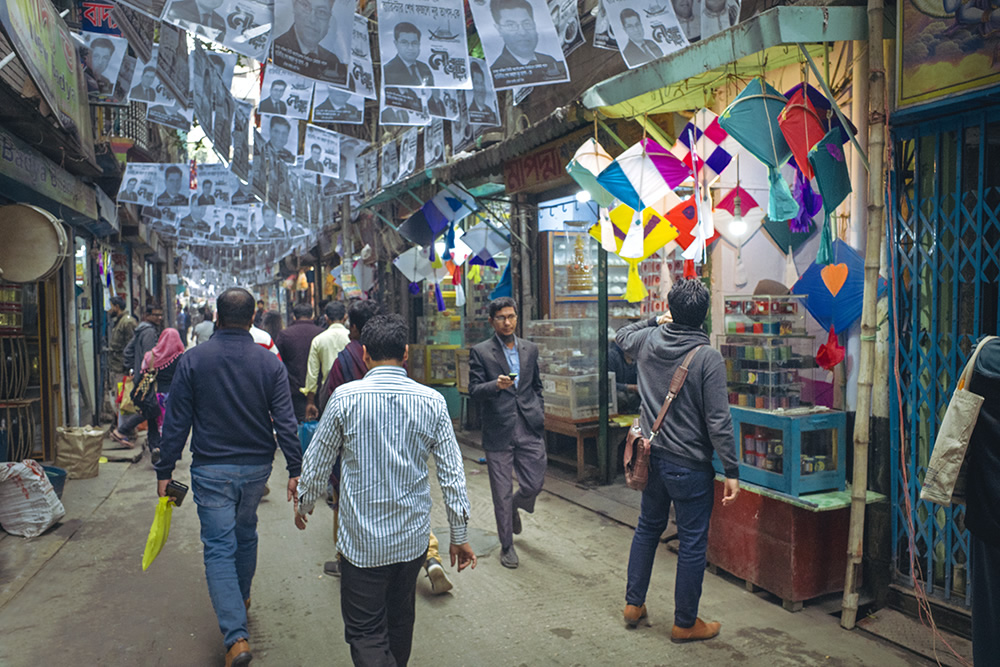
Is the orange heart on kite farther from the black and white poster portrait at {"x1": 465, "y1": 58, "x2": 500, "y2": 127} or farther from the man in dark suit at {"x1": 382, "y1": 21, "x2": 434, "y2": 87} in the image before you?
the black and white poster portrait at {"x1": 465, "y1": 58, "x2": 500, "y2": 127}

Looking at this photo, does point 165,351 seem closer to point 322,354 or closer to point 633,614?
point 322,354

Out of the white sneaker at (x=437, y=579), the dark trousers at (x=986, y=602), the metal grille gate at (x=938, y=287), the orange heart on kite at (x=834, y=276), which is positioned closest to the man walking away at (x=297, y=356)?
the white sneaker at (x=437, y=579)

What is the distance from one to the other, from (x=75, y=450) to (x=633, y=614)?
7109mm

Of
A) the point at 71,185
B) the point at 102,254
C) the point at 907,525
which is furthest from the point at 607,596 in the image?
the point at 102,254

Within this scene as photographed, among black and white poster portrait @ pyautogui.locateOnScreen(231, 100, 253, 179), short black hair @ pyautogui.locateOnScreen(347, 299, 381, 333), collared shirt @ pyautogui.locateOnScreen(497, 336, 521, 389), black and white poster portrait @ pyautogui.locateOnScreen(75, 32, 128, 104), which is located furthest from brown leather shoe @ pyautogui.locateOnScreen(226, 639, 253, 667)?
black and white poster portrait @ pyautogui.locateOnScreen(75, 32, 128, 104)

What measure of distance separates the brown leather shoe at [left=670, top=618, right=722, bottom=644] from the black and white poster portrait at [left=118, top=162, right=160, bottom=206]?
12.4m

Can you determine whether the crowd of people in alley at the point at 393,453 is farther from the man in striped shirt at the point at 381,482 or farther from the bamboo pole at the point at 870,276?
the bamboo pole at the point at 870,276

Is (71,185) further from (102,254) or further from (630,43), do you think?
(630,43)

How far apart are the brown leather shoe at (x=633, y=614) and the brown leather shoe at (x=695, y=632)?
0.22 metres

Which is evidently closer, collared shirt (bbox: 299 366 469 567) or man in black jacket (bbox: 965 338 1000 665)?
man in black jacket (bbox: 965 338 1000 665)

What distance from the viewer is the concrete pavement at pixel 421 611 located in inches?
151

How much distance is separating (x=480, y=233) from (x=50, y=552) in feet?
19.8

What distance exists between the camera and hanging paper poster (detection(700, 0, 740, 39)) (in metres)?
6.01

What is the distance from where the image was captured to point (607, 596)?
465 centimetres
